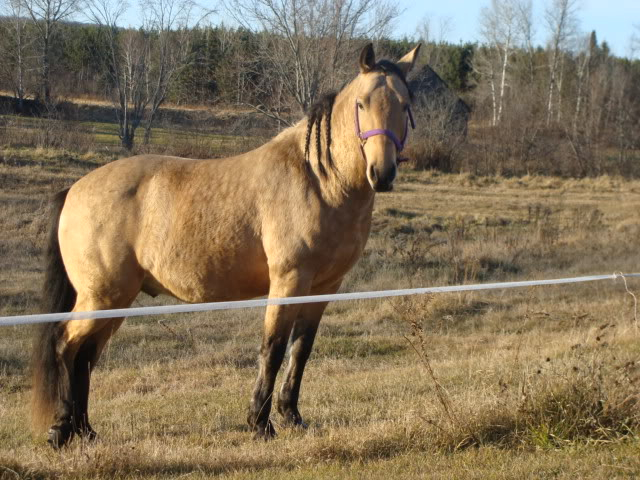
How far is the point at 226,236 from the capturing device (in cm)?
516

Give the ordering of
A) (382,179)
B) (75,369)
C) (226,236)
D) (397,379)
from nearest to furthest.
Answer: (382,179) → (226,236) → (75,369) → (397,379)

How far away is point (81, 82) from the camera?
36.8 m

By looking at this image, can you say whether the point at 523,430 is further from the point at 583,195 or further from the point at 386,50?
the point at 583,195

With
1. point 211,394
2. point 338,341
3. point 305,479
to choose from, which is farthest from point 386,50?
point 305,479

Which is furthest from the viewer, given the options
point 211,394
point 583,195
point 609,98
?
point 609,98

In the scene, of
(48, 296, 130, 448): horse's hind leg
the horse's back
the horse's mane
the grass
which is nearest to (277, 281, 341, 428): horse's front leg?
the horse's back

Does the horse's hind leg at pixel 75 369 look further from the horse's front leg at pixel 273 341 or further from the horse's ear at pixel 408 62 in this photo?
the horse's ear at pixel 408 62

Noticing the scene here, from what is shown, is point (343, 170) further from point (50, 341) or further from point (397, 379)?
point (397, 379)

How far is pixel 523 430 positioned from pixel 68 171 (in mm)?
18199

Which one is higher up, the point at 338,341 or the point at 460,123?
the point at 460,123

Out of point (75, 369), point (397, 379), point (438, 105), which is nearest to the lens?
point (75, 369)

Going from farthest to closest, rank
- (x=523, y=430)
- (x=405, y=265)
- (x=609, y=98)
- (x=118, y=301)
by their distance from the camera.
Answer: (x=609, y=98) → (x=405, y=265) → (x=118, y=301) → (x=523, y=430)

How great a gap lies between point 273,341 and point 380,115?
5.45 feet

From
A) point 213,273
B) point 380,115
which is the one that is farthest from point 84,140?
point 380,115
